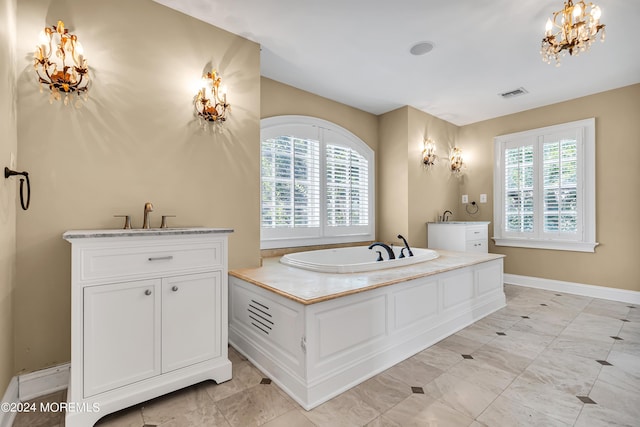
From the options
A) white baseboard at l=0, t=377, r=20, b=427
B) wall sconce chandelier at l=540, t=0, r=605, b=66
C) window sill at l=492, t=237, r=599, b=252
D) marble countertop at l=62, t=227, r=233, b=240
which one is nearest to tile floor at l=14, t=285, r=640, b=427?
white baseboard at l=0, t=377, r=20, b=427

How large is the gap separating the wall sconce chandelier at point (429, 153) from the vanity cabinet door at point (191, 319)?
145 inches

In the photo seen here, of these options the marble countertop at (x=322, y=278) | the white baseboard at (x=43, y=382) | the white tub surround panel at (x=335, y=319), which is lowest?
Result: the white baseboard at (x=43, y=382)

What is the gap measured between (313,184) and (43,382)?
2955mm

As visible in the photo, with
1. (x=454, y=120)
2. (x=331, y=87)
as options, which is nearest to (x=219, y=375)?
(x=331, y=87)

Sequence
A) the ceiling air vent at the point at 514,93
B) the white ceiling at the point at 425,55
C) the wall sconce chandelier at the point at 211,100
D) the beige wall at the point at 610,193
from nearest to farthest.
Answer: the white ceiling at the point at 425,55 → the wall sconce chandelier at the point at 211,100 → the beige wall at the point at 610,193 → the ceiling air vent at the point at 514,93

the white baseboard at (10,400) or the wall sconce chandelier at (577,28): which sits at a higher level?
the wall sconce chandelier at (577,28)

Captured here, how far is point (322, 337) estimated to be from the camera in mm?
1855

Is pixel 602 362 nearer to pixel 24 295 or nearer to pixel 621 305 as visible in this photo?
pixel 621 305

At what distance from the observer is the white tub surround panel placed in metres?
1.83

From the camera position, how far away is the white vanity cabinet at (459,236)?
4352 mm

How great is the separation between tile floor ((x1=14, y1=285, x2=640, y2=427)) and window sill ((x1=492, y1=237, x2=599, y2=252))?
5.45ft

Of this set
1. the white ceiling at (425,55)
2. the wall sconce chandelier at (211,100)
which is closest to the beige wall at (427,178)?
the white ceiling at (425,55)

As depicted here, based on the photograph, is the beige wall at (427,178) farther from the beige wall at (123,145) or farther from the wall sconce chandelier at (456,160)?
the beige wall at (123,145)

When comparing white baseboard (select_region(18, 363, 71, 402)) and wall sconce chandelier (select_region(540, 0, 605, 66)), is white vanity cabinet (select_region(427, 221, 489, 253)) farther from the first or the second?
white baseboard (select_region(18, 363, 71, 402))
